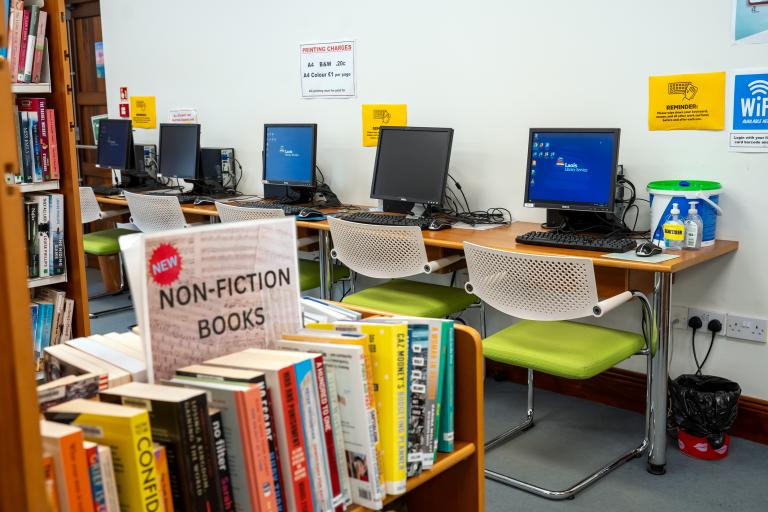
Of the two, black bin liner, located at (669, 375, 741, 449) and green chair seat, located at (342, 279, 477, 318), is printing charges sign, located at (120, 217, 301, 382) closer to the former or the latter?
green chair seat, located at (342, 279, 477, 318)

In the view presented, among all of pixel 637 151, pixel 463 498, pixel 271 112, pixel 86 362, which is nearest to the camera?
pixel 86 362

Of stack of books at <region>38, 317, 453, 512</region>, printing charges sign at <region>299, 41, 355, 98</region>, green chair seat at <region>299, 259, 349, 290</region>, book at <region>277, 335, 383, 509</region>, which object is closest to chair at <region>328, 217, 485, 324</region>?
green chair seat at <region>299, 259, 349, 290</region>

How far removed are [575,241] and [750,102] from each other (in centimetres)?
83

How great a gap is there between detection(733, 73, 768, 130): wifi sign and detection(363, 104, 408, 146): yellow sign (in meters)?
1.66

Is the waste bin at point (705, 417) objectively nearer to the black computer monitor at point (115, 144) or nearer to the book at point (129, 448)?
the book at point (129, 448)

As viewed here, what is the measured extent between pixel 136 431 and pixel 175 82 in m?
4.70

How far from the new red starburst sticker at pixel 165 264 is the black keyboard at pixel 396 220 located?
229 centimetres

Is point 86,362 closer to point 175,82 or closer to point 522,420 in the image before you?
point 522,420

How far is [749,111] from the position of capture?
3.06 metres

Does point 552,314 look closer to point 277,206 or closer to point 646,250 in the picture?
point 646,250

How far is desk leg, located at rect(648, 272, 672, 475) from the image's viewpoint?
2875mm

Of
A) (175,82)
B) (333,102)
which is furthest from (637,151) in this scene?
(175,82)

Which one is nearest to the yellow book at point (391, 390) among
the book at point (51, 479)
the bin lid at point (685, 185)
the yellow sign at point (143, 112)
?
the book at point (51, 479)

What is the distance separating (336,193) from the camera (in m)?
4.62
